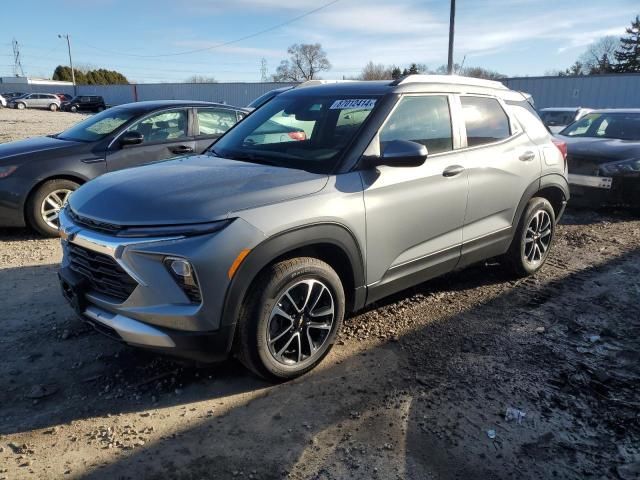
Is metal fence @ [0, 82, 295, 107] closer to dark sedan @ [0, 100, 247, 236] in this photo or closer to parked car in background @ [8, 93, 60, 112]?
parked car in background @ [8, 93, 60, 112]

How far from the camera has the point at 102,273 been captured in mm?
2861

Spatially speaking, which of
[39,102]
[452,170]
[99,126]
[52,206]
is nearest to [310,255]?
[452,170]

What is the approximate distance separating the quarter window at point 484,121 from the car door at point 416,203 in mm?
225

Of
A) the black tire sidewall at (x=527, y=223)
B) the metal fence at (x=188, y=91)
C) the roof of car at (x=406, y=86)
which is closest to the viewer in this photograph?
the roof of car at (x=406, y=86)

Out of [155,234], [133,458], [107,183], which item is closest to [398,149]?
[155,234]

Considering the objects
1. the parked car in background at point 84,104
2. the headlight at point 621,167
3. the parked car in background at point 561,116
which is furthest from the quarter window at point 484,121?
the parked car in background at point 84,104

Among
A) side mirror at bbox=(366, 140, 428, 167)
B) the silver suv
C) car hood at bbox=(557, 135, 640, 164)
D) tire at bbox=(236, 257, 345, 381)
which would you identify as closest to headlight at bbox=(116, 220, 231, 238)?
the silver suv

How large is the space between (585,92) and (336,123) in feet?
78.5

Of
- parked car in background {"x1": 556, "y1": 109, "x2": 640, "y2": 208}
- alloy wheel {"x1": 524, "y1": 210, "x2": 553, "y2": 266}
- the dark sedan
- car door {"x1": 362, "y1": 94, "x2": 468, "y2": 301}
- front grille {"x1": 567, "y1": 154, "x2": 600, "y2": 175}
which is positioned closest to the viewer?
car door {"x1": 362, "y1": 94, "x2": 468, "y2": 301}

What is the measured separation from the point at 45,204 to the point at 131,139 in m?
1.30

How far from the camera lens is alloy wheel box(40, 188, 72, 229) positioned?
19.8 feet

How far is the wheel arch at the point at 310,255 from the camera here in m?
2.73

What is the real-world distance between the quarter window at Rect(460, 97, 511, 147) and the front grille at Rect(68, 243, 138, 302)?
2866 millimetres

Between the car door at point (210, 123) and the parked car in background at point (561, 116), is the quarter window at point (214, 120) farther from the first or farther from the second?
the parked car in background at point (561, 116)
